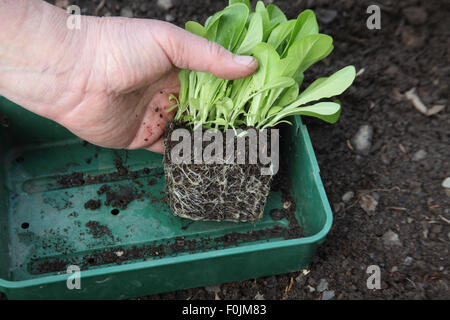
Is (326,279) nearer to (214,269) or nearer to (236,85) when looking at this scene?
(214,269)

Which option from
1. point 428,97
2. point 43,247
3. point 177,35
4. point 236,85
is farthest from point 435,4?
point 43,247

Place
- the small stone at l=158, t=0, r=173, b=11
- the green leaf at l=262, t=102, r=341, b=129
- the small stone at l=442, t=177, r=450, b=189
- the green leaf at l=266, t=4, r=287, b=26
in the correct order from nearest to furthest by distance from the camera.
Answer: the green leaf at l=262, t=102, r=341, b=129
the green leaf at l=266, t=4, r=287, b=26
the small stone at l=442, t=177, r=450, b=189
the small stone at l=158, t=0, r=173, b=11

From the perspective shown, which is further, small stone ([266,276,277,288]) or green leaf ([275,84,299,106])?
small stone ([266,276,277,288])

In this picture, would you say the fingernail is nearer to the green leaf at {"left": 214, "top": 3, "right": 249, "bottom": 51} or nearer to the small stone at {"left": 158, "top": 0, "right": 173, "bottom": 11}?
the green leaf at {"left": 214, "top": 3, "right": 249, "bottom": 51}

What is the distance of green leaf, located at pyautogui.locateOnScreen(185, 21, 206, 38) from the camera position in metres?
1.28

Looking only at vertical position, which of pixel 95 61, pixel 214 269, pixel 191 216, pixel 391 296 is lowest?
pixel 391 296

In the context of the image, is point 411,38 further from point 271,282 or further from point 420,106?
point 271,282

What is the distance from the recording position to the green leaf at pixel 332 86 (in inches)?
48.6

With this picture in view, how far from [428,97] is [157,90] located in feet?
3.15

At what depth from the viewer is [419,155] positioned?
5.06 ft

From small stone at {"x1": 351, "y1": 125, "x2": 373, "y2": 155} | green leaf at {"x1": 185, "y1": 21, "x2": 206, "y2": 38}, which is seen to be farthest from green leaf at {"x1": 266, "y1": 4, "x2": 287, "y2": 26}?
small stone at {"x1": 351, "y1": 125, "x2": 373, "y2": 155}

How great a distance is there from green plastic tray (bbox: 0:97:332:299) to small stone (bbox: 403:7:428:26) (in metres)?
0.65

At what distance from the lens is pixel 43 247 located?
146 cm

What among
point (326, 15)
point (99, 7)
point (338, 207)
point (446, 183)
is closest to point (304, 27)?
point (326, 15)
